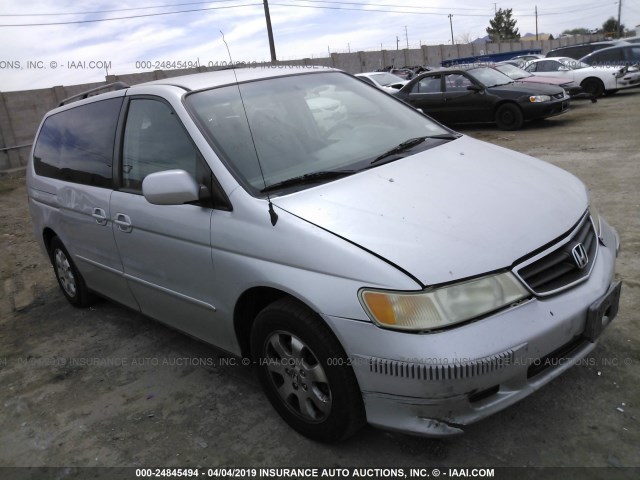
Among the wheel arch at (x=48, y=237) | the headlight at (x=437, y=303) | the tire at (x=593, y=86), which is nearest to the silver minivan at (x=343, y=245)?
the headlight at (x=437, y=303)

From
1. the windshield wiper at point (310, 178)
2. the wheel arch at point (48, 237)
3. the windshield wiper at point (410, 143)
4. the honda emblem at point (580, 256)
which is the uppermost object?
the windshield wiper at point (410, 143)

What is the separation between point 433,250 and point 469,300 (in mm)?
244

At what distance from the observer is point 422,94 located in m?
13.6

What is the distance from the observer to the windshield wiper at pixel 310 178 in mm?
2748

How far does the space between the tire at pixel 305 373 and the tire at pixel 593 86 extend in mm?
16884

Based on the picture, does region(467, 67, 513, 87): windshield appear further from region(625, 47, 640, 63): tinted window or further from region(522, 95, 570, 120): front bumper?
region(625, 47, 640, 63): tinted window

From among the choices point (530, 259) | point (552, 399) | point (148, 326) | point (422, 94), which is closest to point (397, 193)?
point (530, 259)

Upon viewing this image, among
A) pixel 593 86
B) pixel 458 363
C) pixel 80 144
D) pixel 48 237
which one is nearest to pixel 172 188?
pixel 458 363

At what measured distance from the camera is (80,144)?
414cm

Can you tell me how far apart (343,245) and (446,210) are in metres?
0.54

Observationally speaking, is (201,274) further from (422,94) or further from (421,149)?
(422,94)

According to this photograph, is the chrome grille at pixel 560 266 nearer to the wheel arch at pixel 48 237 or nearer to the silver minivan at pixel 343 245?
the silver minivan at pixel 343 245

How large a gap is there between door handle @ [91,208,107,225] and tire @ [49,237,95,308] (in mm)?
962

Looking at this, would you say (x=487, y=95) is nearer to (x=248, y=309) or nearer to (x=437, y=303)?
(x=248, y=309)
